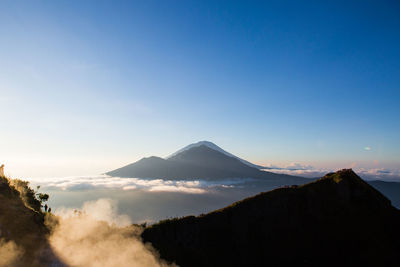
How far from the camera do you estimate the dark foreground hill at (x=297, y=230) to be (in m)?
37.0

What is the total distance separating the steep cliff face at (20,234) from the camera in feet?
57.5

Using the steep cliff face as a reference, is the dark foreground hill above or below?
below

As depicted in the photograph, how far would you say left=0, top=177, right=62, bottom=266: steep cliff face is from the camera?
17.5 metres

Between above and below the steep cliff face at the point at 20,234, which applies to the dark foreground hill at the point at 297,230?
below

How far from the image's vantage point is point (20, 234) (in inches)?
746

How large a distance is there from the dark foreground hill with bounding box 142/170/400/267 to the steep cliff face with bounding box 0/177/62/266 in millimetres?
17779

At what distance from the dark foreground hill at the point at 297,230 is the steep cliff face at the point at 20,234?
17779 mm

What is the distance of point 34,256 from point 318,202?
1721 inches

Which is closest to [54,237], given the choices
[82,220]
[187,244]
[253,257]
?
[82,220]

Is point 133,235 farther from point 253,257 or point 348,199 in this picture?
point 348,199

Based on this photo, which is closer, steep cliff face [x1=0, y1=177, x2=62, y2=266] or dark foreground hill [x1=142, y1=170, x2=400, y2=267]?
steep cliff face [x1=0, y1=177, x2=62, y2=266]

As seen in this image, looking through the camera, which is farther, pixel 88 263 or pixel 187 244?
pixel 187 244

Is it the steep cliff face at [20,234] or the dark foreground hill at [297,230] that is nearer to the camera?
the steep cliff face at [20,234]

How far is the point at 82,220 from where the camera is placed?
28.1m
